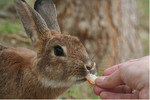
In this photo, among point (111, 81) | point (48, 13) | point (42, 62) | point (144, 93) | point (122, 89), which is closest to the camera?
point (144, 93)

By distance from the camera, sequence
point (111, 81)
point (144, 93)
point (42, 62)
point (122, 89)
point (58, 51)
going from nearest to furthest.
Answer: point (144, 93), point (111, 81), point (122, 89), point (58, 51), point (42, 62)

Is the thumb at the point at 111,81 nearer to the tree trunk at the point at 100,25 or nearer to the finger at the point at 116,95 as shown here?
the finger at the point at 116,95

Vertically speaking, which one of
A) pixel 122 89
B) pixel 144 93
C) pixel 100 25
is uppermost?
pixel 144 93

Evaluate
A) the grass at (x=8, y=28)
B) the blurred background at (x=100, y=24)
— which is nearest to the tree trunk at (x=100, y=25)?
the blurred background at (x=100, y=24)

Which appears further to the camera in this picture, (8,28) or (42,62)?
(8,28)

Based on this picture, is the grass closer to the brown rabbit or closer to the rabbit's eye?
the brown rabbit

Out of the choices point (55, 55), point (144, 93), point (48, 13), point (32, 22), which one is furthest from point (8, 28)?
point (144, 93)

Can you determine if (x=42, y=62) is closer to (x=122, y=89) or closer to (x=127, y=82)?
(x=122, y=89)
